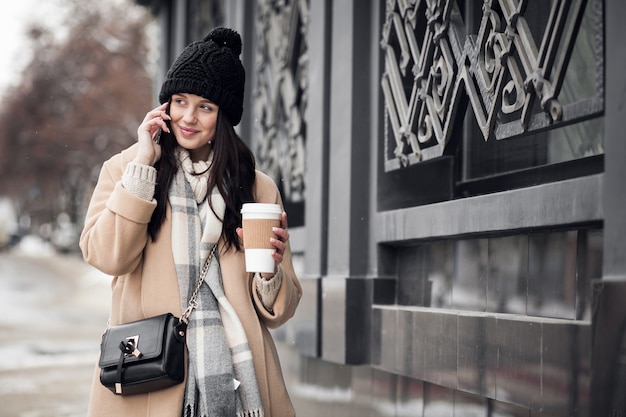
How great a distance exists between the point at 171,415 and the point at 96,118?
3143cm

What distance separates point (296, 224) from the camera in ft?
22.1

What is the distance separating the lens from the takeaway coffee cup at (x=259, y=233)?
2803 mm

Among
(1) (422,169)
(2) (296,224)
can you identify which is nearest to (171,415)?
(1) (422,169)

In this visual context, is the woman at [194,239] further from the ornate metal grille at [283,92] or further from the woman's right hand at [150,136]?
the ornate metal grille at [283,92]

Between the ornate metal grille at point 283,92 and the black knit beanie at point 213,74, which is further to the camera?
the ornate metal grille at point 283,92

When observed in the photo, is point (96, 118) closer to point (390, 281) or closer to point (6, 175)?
point (6, 175)

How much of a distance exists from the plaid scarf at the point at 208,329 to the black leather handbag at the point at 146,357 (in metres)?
0.06

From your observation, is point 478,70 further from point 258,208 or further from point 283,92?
point 283,92

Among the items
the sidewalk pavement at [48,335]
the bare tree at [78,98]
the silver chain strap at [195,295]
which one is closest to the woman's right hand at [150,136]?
the silver chain strap at [195,295]

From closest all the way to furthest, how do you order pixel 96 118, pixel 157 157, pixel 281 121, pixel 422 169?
pixel 157 157 < pixel 422 169 < pixel 281 121 < pixel 96 118

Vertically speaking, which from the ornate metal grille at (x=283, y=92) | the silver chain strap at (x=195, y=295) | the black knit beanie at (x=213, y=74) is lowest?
the silver chain strap at (x=195, y=295)

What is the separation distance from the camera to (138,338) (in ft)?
9.47

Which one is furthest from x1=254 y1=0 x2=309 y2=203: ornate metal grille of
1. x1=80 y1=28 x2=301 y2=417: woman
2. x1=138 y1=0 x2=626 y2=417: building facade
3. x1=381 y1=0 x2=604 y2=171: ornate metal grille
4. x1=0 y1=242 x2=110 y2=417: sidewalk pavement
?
x1=80 y1=28 x2=301 y2=417: woman

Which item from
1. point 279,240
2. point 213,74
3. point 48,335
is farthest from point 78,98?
point 279,240
